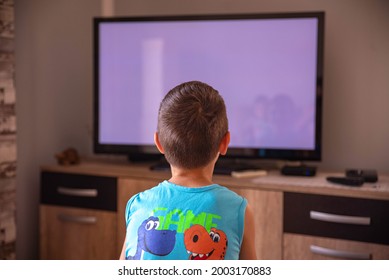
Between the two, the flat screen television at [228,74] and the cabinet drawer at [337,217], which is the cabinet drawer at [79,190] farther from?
the cabinet drawer at [337,217]

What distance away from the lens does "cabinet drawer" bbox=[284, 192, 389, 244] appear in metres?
2.26

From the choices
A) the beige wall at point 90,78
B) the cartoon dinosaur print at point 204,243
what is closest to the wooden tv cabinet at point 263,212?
the beige wall at point 90,78

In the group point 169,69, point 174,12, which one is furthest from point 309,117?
point 174,12

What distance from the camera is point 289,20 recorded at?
2639 mm

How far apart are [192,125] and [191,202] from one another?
0.18 m

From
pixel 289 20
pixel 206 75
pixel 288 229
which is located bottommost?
pixel 288 229

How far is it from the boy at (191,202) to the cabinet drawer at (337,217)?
3.35 ft

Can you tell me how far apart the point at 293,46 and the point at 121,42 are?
0.84 metres

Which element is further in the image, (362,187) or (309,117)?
(309,117)

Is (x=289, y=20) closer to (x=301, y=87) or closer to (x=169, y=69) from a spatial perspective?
(x=301, y=87)

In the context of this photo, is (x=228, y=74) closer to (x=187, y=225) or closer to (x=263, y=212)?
(x=263, y=212)

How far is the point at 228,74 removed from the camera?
274 cm

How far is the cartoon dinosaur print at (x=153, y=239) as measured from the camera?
1.29m

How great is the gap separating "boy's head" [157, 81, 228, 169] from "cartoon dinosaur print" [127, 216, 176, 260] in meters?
0.17
